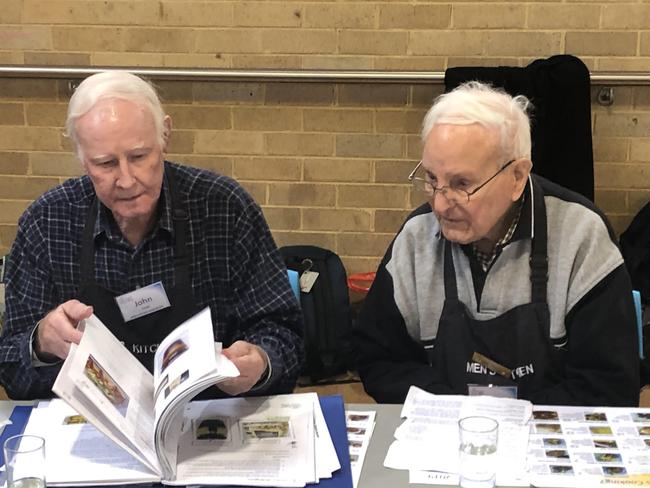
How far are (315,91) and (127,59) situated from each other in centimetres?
81

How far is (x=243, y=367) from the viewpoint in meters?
1.59

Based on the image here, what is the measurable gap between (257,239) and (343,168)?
1.59m

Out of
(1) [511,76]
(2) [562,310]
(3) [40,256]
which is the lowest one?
(2) [562,310]

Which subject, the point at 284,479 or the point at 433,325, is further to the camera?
the point at 433,325

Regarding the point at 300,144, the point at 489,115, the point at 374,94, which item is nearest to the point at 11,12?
the point at 300,144

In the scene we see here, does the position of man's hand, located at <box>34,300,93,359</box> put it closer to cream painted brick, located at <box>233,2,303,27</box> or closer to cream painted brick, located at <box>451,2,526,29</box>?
cream painted brick, located at <box>233,2,303,27</box>

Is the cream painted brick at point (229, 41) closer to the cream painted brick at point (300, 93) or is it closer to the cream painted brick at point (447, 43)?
the cream painted brick at point (300, 93)

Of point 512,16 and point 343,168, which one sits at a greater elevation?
point 512,16

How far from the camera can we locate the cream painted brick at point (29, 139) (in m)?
3.53

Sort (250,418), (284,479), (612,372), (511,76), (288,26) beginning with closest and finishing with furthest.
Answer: (284,479), (250,418), (612,372), (511,76), (288,26)

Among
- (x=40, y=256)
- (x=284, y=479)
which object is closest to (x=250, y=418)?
(x=284, y=479)

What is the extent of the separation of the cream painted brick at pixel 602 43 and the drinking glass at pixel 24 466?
265cm

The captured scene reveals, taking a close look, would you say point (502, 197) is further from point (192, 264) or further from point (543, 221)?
point (192, 264)

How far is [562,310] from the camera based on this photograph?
72.1 inches
